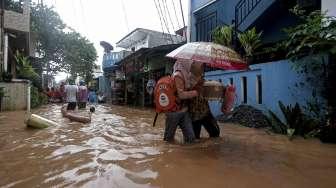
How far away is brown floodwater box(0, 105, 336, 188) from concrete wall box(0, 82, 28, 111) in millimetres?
9857

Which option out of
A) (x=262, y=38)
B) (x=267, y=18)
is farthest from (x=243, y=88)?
(x=267, y=18)

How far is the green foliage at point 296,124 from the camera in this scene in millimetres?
7482

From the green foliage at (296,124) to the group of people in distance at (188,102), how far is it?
227 centimetres

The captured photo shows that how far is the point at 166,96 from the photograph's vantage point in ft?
18.9

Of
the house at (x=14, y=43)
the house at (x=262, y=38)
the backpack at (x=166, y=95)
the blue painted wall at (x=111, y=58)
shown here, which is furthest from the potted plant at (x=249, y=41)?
the blue painted wall at (x=111, y=58)

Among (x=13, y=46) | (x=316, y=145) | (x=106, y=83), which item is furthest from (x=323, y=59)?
(x=106, y=83)

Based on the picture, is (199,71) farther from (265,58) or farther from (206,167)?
(265,58)

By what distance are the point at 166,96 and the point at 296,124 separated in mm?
3413

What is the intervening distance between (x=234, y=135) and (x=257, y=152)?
227cm

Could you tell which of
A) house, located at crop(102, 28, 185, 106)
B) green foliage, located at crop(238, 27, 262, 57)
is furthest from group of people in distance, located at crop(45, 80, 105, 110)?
green foliage, located at crop(238, 27, 262, 57)

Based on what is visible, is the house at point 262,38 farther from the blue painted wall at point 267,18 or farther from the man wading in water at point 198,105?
the man wading in water at point 198,105

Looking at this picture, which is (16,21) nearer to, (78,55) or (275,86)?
(78,55)

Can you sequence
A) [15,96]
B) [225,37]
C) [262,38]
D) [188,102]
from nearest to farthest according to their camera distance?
[188,102] < [225,37] < [262,38] < [15,96]

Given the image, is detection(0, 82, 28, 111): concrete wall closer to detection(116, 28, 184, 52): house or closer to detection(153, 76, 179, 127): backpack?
detection(116, 28, 184, 52): house
